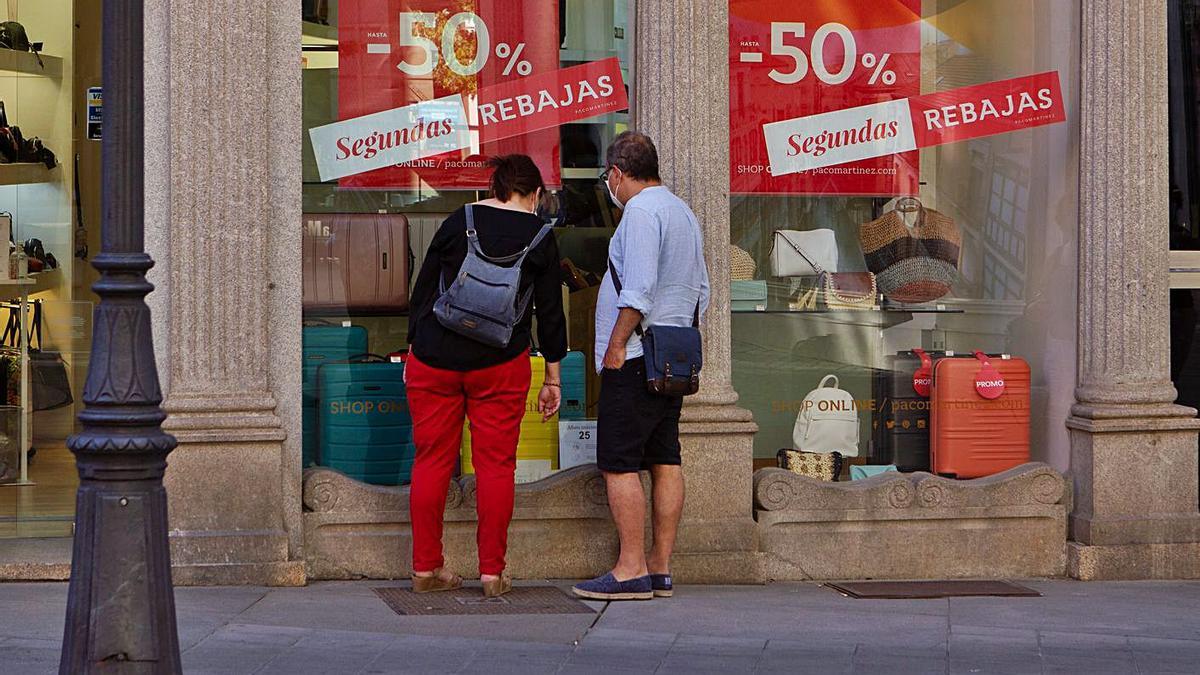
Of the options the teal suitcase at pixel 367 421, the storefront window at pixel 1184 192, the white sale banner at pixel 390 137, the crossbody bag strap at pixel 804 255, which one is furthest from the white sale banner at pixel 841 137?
the teal suitcase at pixel 367 421

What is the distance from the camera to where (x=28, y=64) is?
8.95 meters

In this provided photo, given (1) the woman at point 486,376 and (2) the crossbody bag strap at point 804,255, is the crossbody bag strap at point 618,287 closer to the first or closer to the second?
(1) the woman at point 486,376

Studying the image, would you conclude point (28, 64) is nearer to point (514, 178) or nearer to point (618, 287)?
point (514, 178)

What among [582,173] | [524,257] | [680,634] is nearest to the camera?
[680,634]

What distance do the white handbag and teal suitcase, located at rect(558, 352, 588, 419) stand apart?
1175 mm

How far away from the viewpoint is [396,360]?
331 inches

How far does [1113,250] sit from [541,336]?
3.04 meters

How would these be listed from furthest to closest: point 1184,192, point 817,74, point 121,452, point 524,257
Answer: point 1184,192 → point 817,74 → point 524,257 → point 121,452

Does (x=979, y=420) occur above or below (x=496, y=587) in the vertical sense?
above

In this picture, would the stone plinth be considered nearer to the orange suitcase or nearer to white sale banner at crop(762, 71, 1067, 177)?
the orange suitcase

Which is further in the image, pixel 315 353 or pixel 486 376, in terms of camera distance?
pixel 315 353

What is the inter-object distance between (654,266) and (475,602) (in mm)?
1691

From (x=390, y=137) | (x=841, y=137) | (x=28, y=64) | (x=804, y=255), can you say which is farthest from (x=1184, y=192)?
(x=28, y=64)

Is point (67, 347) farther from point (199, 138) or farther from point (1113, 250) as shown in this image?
point (1113, 250)
